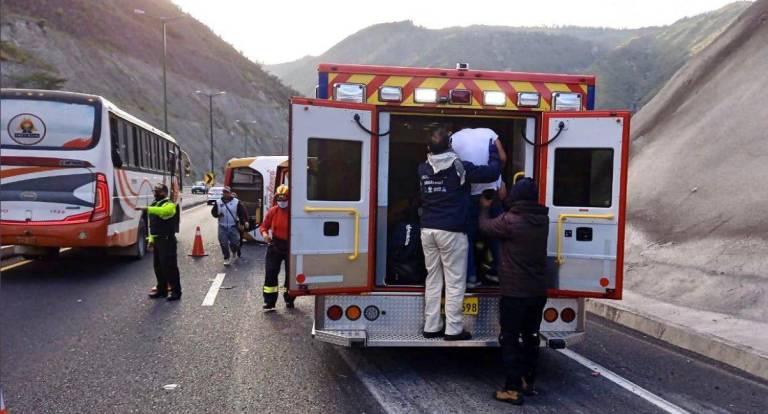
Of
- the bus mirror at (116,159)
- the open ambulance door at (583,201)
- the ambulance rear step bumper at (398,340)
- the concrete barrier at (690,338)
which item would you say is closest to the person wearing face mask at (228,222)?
the bus mirror at (116,159)

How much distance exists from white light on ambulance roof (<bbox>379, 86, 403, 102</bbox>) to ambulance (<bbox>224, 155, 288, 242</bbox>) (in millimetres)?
11568

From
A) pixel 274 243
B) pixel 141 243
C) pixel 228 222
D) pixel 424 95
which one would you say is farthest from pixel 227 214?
pixel 424 95

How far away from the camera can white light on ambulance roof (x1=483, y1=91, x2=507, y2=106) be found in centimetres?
563

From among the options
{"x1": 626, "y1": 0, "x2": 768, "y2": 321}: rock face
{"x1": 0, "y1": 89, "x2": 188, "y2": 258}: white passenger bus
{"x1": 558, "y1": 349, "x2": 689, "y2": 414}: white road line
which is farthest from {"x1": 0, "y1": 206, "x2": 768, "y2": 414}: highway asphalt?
{"x1": 0, "y1": 89, "x2": 188, "y2": 258}: white passenger bus

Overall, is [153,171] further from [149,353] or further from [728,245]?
[728,245]

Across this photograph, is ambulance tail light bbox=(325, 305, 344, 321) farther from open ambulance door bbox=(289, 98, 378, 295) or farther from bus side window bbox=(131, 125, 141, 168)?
bus side window bbox=(131, 125, 141, 168)

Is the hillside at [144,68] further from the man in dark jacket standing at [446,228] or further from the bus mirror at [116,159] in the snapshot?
Result: the man in dark jacket standing at [446,228]

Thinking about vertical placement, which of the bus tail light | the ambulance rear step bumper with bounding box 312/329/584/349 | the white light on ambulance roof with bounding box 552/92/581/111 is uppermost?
the white light on ambulance roof with bounding box 552/92/581/111

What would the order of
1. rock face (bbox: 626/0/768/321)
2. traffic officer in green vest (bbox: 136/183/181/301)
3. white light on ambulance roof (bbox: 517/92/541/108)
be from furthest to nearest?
traffic officer in green vest (bbox: 136/183/181/301) < rock face (bbox: 626/0/768/321) < white light on ambulance roof (bbox: 517/92/541/108)

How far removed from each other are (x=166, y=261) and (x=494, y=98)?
5.75 m

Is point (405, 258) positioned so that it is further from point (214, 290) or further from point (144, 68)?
point (144, 68)

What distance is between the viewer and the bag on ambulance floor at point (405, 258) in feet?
20.1

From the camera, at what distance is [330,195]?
5383 millimetres

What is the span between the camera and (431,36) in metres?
188
